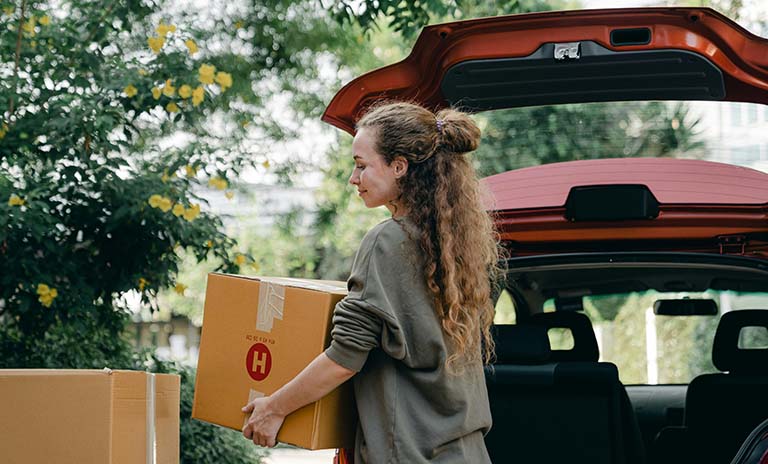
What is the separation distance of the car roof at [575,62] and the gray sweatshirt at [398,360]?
30.7 inches

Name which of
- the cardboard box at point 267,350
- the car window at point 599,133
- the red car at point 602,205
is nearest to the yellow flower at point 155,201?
the red car at point 602,205

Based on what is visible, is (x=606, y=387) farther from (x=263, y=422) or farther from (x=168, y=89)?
(x=168, y=89)

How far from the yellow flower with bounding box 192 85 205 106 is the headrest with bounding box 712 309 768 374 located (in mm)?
2463

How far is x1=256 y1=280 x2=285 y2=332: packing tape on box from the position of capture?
249 cm

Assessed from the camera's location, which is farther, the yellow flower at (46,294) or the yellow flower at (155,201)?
the yellow flower at (155,201)

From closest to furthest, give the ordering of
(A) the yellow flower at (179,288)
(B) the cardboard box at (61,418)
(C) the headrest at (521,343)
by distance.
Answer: (B) the cardboard box at (61,418), (C) the headrest at (521,343), (A) the yellow flower at (179,288)

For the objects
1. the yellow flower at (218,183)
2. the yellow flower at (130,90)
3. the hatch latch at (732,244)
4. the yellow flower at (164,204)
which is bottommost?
the hatch latch at (732,244)

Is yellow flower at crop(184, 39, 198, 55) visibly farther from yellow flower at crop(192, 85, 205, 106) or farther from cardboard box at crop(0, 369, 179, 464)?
cardboard box at crop(0, 369, 179, 464)

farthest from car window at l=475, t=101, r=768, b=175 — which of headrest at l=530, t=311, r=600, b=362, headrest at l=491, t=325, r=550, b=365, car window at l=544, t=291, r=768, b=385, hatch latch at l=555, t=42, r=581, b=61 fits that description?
hatch latch at l=555, t=42, r=581, b=61

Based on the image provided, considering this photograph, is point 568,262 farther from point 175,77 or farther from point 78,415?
point 175,77

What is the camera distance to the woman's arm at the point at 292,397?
7.63 ft

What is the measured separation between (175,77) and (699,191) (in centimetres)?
257

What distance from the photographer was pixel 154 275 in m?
5.00

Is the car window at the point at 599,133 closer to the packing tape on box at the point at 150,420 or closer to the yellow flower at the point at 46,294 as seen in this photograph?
the yellow flower at the point at 46,294
